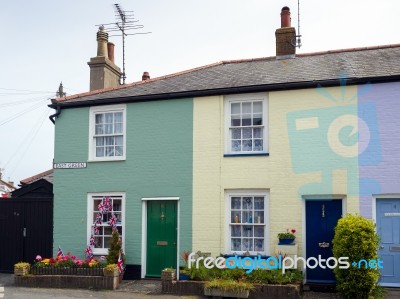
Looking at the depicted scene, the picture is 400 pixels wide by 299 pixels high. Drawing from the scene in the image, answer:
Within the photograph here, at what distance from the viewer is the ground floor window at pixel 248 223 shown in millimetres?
12594

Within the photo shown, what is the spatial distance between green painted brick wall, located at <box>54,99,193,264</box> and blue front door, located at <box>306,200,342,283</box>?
3247 mm

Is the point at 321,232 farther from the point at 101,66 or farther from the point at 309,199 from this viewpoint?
the point at 101,66

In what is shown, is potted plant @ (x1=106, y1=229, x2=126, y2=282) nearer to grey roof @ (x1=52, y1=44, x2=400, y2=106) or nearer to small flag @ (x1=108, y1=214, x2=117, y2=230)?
small flag @ (x1=108, y1=214, x2=117, y2=230)

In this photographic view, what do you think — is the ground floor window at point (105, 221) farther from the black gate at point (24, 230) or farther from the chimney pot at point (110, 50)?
the chimney pot at point (110, 50)

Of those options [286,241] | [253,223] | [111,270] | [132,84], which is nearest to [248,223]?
[253,223]

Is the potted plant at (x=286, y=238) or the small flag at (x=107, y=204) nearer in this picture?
the potted plant at (x=286, y=238)

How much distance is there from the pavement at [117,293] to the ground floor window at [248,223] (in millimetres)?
1843

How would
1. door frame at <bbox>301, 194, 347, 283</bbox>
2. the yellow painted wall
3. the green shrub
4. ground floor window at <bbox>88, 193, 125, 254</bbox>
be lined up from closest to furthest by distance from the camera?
1. the green shrub
2. door frame at <bbox>301, 194, 347, 283</bbox>
3. the yellow painted wall
4. ground floor window at <bbox>88, 193, 125, 254</bbox>

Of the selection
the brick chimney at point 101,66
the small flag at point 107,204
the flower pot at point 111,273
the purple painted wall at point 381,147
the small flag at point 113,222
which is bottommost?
the flower pot at point 111,273

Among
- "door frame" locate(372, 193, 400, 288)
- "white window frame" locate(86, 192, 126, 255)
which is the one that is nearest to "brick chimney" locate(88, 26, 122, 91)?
"white window frame" locate(86, 192, 126, 255)

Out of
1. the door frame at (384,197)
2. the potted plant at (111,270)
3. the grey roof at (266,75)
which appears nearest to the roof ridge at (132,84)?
the grey roof at (266,75)

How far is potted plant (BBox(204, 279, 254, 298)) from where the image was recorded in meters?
10.8

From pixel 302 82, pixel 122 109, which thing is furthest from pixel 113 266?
pixel 302 82

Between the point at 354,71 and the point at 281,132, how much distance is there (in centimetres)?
263
